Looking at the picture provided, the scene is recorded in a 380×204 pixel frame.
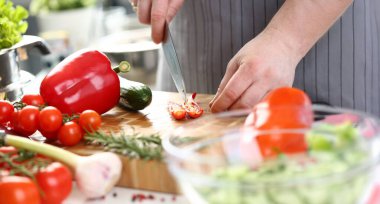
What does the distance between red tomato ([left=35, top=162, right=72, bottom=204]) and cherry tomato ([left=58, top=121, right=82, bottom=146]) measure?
7.3 inches

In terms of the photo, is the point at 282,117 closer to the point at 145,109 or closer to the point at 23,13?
the point at 145,109

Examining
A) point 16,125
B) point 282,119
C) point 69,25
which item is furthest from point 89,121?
point 69,25

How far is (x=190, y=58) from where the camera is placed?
159 centimetres

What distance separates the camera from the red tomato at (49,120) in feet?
3.59

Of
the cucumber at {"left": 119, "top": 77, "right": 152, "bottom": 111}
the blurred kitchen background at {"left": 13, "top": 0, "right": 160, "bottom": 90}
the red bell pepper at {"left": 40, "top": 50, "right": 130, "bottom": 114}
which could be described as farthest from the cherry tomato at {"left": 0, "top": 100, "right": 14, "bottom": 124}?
the blurred kitchen background at {"left": 13, "top": 0, "right": 160, "bottom": 90}

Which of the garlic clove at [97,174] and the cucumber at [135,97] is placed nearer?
the garlic clove at [97,174]

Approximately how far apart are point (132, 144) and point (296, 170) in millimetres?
390

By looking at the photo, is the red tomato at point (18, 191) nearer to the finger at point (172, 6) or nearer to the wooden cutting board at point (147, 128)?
the wooden cutting board at point (147, 128)

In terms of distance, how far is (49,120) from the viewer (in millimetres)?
1092

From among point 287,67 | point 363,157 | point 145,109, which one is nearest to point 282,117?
point 363,157

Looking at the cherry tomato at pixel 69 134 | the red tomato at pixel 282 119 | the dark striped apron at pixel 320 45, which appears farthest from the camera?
the dark striped apron at pixel 320 45

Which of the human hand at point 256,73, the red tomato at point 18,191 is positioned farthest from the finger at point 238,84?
the red tomato at point 18,191

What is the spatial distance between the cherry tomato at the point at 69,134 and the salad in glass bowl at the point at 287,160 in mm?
305

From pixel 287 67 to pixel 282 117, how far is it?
0.43 m
